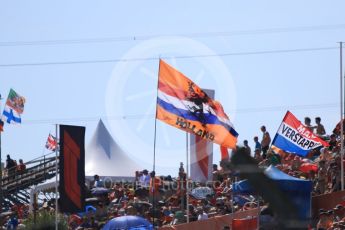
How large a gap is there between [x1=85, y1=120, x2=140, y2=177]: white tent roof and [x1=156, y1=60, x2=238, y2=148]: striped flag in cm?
1370

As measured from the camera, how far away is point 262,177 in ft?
12.6

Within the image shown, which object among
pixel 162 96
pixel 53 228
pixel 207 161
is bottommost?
pixel 53 228

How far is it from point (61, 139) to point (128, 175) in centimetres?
1728

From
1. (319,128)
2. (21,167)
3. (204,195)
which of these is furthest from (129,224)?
(21,167)

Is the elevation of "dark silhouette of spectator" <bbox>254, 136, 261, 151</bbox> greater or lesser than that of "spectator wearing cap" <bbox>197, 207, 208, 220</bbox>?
greater

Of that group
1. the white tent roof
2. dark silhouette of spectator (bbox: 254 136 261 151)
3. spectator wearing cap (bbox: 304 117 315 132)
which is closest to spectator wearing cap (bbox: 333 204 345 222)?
spectator wearing cap (bbox: 304 117 315 132)

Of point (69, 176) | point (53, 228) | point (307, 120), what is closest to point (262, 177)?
point (69, 176)

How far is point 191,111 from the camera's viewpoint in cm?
2058

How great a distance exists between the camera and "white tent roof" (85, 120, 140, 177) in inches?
1361

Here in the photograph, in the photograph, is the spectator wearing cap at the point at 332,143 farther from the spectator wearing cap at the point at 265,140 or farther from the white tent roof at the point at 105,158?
the white tent roof at the point at 105,158

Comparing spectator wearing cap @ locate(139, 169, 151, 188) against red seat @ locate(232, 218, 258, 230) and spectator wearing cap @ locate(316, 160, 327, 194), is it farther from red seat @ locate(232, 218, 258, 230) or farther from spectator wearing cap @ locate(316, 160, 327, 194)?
red seat @ locate(232, 218, 258, 230)

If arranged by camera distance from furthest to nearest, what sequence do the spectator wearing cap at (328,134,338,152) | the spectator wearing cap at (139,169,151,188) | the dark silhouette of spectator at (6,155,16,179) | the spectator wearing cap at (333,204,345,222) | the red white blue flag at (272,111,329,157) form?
1. the dark silhouette of spectator at (6,155,16,179)
2. the spectator wearing cap at (139,169,151,188)
3. the spectator wearing cap at (328,134,338,152)
4. the red white blue flag at (272,111,329,157)
5. the spectator wearing cap at (333,204,345,222)

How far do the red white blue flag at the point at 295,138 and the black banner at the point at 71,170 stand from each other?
272 inches

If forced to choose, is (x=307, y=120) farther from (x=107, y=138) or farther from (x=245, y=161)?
(x=245, y=161)
